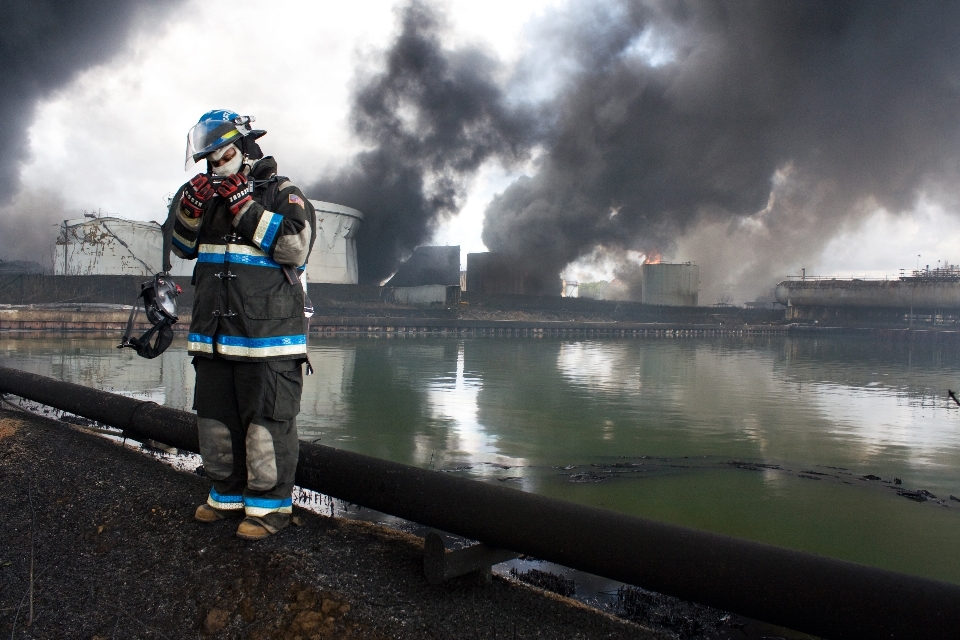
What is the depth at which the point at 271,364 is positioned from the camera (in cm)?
268

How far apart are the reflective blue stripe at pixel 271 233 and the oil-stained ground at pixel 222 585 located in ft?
3.82

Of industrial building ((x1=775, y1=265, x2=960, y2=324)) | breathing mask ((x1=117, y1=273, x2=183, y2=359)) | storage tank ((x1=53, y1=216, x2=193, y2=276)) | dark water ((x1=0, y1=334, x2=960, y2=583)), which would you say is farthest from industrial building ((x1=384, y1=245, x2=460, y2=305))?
breathing mask ((x1=117, y1=273, x2=183, y2=359))

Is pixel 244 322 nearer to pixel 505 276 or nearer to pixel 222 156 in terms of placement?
pixel 222 156

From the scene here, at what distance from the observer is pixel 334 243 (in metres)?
43.6

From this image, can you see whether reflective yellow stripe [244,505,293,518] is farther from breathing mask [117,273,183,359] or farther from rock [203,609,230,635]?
breathing mask [117,273,183,359]

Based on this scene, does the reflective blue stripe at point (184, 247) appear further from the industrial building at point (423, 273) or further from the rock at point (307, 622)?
the industrial building at point (423, 273)

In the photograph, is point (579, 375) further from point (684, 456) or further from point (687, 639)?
point (687, 639)

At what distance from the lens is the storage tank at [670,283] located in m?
51.1

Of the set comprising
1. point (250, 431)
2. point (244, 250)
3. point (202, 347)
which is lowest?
point (250, 431)

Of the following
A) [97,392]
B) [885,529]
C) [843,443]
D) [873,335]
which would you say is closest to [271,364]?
[97,392]

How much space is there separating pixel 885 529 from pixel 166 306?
4.70 metres

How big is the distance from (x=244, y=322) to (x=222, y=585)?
962mm

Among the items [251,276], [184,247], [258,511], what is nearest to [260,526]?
[258,511]

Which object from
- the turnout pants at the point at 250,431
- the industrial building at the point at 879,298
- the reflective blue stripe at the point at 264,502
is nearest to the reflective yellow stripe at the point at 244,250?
the turnout pants at the point at 250,431
